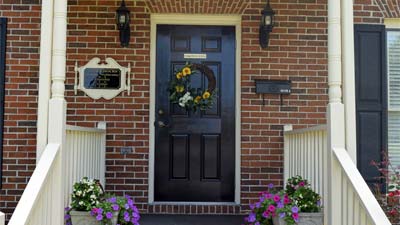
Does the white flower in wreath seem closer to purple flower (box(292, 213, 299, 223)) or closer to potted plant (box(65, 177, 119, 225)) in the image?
potted plant (box(65, 177, 119, 225))

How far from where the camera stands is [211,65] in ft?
17.3

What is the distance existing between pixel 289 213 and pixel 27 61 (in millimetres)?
3249

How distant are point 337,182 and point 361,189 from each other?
329 millimetres

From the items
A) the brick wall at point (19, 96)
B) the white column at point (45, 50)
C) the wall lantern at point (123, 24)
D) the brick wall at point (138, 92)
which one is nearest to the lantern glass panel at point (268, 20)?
the brick wall at point (138, 92)

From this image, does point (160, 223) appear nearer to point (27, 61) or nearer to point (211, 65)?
point (211, 65)

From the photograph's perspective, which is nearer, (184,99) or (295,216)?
(295,216)

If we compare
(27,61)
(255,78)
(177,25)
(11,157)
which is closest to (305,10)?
(255,78)

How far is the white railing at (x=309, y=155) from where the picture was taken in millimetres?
3754

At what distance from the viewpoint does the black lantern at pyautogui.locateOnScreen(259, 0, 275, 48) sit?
502cm

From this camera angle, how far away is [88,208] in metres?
3.78

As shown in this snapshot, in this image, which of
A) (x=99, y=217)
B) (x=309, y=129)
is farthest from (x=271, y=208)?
(x=99, y=217)

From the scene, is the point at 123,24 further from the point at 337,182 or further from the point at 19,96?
the point at 337,182

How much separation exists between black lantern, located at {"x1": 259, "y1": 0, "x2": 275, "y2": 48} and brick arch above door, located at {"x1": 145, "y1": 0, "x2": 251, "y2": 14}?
0.25m

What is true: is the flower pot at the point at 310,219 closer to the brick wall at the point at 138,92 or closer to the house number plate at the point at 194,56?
the brick wall at the point at 138,92
